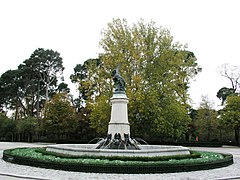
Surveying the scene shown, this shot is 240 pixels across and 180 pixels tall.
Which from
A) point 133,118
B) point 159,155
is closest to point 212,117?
Result: point 133,118

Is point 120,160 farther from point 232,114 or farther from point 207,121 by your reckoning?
point 207,121

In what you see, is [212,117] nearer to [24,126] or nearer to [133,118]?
[133,118]

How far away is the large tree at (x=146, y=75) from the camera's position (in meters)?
30.1

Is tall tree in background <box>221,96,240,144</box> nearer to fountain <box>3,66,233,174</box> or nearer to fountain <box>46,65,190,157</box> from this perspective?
fountain <box>46,65,190,157</box>

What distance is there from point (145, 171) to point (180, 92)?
20470 millimetres

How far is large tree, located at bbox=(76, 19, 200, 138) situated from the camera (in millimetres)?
30120

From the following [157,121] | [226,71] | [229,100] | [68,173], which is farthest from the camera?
[226,71]

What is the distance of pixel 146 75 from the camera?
31.2 metres

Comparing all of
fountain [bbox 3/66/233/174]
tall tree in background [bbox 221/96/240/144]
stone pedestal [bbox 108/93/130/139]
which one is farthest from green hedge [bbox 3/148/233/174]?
tall tree in background [bbox 221/96/240/144]

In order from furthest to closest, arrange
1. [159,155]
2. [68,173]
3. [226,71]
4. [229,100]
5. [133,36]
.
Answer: [226,71], [229,100], [133,36], [159,155], [68,173]

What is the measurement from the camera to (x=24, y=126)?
48656 millimetres

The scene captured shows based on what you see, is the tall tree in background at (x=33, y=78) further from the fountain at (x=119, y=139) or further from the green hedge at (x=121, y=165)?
the green hedge at (x=121, y=165)

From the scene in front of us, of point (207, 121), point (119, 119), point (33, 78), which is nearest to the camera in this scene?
point (119, 119)

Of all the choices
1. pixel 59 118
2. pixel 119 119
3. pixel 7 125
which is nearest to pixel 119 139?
pixel 119 119
